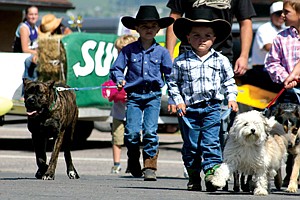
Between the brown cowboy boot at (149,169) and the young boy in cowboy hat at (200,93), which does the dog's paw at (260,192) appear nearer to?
the young boy in cowboy hat at (200,93)

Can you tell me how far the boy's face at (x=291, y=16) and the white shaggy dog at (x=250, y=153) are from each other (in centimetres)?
176

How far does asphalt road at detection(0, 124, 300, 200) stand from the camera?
892 cm

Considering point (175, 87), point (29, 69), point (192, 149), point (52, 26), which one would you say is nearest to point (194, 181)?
point (192, 149)

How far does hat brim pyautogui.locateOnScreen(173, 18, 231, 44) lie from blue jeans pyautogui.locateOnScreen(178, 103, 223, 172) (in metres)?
0.77

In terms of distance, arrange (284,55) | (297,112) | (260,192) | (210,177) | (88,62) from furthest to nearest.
A: (88,62), (284,55), (297,112), (210,177), (260,192)

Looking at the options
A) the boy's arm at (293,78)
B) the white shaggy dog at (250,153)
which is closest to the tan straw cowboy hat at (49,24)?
the boy's arm at (293,78)

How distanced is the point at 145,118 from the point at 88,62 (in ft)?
19.4

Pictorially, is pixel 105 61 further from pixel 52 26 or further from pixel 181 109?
pixel 181 109

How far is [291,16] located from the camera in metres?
10.6

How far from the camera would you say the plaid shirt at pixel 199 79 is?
31.2 ft

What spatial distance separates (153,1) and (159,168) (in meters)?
3.05

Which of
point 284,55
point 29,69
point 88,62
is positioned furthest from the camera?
point 88,62

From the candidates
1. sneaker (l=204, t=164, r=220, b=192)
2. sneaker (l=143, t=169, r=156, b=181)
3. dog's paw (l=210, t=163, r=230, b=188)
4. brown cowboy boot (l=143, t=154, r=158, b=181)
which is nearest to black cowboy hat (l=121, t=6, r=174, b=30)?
brown cowboy boot (l=143, t=154, r=158, b=181)

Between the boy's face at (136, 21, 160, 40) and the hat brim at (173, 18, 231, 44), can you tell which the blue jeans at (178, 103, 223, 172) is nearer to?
the hat brim at (173, 18, 231, 44)
